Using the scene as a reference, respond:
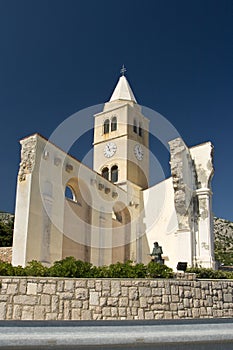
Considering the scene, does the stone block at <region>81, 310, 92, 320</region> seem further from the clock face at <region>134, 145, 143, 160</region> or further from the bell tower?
the clock face at <region>134, 145, 143, 160</region>

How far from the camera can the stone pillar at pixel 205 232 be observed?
2234cm

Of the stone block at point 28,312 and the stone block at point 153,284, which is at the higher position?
the stone block at point 153,284

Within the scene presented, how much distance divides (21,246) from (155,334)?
60.1 feet

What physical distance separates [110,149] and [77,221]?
13.8 meters

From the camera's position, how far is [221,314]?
1182 cm

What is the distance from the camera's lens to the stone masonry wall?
31.4 feet

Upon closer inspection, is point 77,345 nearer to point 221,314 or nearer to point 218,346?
point 218,346

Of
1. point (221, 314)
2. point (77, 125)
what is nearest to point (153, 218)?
point (77, 125)

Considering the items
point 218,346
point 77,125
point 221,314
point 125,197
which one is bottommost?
point 221,314

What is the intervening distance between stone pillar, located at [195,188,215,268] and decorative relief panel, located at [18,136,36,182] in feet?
37.3

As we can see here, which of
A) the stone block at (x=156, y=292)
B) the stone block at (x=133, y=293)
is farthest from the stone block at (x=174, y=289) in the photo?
the stone block at (x=133, y=293)

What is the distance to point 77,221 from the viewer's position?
2425 cm

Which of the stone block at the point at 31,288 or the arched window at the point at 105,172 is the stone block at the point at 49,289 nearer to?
the stone block at the point at 31,288

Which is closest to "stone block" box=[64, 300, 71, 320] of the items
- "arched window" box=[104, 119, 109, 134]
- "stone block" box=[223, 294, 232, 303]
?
"stone block" box=[223, 294, 232, 303]
